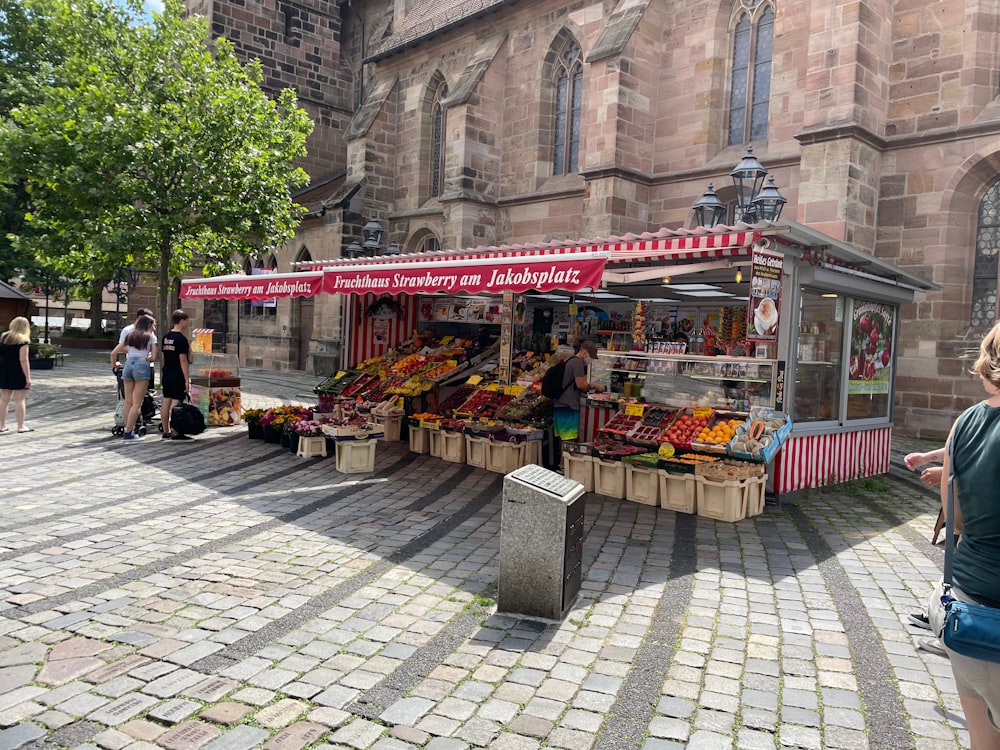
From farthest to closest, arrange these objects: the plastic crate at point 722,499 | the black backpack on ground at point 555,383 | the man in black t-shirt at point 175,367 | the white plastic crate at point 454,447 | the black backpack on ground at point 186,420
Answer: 1. the black backpack on ground at point 186,420
2. the man in black t-shirt at point 175,367
3. the white plastic crate at point 454,447
4. the black backpack on ground at point 555,383
5. the plastic crate at point 722,499

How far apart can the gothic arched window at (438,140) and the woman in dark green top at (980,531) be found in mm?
23285

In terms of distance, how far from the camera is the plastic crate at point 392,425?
12039 mm

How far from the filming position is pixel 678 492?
7.86 metres

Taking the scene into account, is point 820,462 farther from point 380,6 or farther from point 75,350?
point 75,350

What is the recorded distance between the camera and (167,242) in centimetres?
1574

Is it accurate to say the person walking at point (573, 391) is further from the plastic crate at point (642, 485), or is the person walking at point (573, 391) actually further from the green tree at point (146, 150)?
the green tree at point (146, 150)

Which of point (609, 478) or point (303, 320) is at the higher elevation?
point (303, 320)

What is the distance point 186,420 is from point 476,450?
15.5ft

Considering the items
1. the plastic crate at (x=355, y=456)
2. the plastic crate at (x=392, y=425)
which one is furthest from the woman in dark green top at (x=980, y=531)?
the plastic crate at (x=392, y=425)

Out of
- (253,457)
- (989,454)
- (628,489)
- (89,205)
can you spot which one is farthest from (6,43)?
(989,454)

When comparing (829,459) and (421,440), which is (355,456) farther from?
(829,459)

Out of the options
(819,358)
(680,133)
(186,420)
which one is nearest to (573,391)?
(819,358)

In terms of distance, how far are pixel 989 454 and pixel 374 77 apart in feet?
92.4

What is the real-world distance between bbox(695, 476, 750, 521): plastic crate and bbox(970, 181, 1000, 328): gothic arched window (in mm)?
9117
